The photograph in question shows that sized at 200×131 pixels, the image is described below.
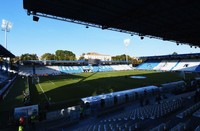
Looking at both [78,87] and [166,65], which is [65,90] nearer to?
[78,87]

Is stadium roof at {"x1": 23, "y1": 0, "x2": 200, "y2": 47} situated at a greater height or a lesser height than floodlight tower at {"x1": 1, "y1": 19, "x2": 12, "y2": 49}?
lesser

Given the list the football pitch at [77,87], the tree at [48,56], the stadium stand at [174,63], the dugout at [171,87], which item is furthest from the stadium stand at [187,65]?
the tree at [48,56]

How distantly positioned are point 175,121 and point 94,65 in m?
67.1

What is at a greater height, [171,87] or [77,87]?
[171,87]

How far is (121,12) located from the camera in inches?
473

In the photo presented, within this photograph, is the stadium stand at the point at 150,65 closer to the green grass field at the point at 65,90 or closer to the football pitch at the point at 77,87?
the football pitch at the point at 77,87

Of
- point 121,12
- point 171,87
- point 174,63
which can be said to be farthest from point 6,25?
point 174,63

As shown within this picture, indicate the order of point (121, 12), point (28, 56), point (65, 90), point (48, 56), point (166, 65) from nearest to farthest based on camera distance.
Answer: point (121, 12) < point (65, 90) < point (166, 65) < point (28, 56) < point (48, 56)

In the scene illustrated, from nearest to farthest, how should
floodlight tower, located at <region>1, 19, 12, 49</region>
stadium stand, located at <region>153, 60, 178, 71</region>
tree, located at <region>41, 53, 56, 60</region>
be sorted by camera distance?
1. floodlight tower, located at <region>1, 19, 12, 49</region>
2. stadium stand, located at <region>153, 60, 178, 71</region>
3. tree, located at <region>41, 53, 56, 60</region>

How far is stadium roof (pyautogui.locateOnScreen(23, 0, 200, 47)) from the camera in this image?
10188 millimetres

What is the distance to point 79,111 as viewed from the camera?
1401 centimetres

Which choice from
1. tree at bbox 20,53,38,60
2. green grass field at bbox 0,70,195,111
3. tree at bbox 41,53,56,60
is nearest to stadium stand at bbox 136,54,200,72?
green grass field at bbox 0,70,195,111

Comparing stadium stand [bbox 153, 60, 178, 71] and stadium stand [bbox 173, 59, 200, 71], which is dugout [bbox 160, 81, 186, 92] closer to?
stadium stand [bbox 173, 59, 200, 71]

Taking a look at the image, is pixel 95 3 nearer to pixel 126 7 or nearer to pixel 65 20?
pixel 126 7
